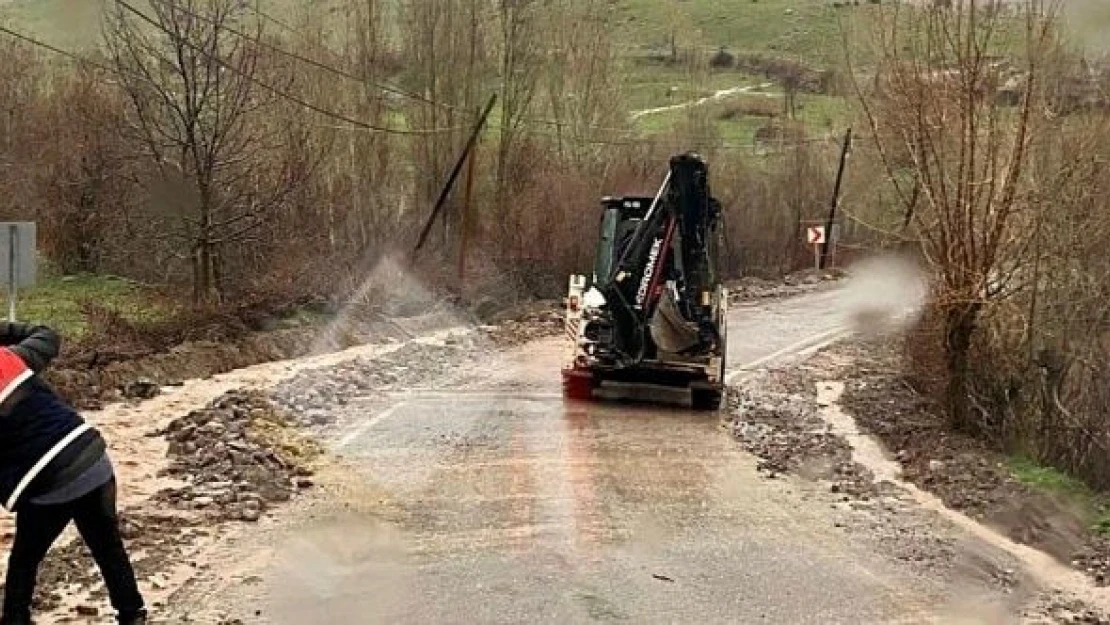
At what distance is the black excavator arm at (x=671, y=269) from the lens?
17.1 m

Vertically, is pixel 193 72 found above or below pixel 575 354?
above

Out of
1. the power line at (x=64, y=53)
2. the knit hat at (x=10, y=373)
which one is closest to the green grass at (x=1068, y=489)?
the knit hat at (x=10, y=373)

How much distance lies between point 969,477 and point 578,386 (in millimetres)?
6521

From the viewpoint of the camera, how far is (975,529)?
1109cm

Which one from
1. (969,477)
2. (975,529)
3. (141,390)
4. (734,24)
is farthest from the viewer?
(734,24)

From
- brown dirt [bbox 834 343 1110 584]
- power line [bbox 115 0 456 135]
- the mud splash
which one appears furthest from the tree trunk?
power line [bbox 115 0 456 135]

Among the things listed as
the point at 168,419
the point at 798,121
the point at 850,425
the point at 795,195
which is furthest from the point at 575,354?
the point at 798,121

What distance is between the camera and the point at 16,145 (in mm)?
33031

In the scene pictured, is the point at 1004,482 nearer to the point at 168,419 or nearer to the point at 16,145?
the point at 168,419

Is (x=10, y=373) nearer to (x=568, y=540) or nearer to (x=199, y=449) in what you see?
(x=568, y=540)

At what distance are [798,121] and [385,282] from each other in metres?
32.7

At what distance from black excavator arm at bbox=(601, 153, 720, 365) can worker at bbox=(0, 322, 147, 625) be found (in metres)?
11.0

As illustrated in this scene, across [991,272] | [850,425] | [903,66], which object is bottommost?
[850,425]

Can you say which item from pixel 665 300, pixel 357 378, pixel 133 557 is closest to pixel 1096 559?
pixel 133 557
